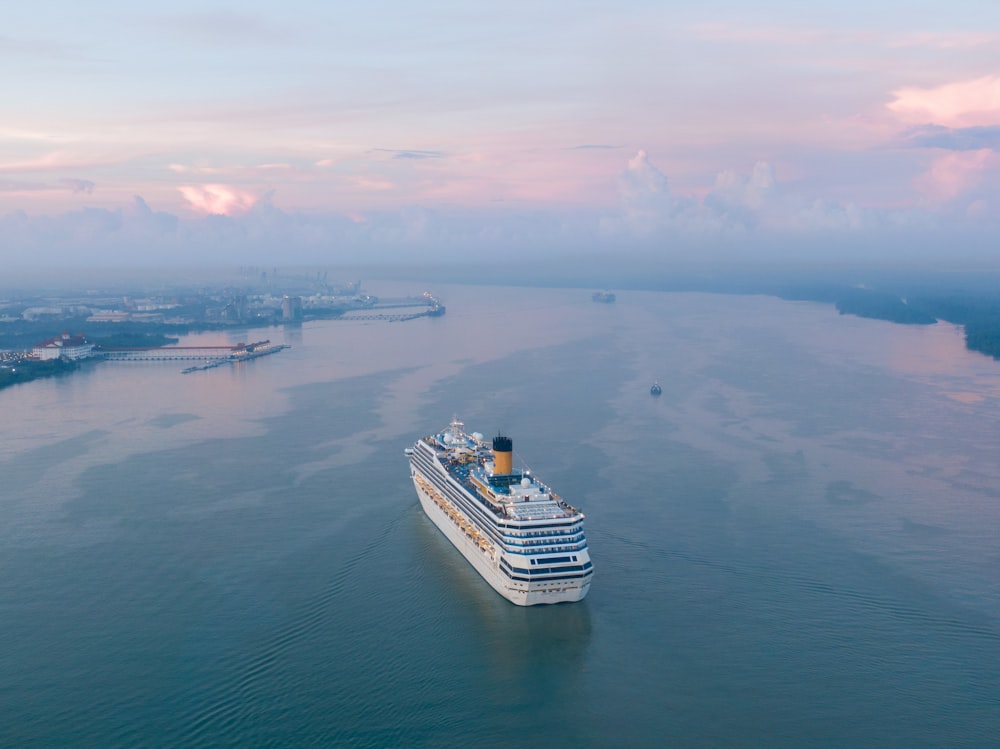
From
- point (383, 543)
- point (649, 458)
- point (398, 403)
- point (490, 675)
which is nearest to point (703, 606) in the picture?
point (490, 675)

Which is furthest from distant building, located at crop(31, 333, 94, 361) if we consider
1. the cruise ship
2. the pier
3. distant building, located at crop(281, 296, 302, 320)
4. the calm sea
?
the cruise ship

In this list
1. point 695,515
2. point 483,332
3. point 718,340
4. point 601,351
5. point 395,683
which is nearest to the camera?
point 395,683

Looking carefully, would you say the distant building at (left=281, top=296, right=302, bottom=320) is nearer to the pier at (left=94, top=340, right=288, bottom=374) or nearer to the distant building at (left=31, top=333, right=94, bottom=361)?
the pier at (left=94, top=340, right=288, bottom=374)

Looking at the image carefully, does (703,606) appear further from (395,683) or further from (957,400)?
(957,400)

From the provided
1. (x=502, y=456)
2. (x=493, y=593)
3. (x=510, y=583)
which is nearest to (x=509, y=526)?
(x=510, y=583)

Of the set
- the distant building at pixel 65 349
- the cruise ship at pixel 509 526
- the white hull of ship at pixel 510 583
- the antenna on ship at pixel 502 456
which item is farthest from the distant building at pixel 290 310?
the white hull of ship at pixel 510 583
